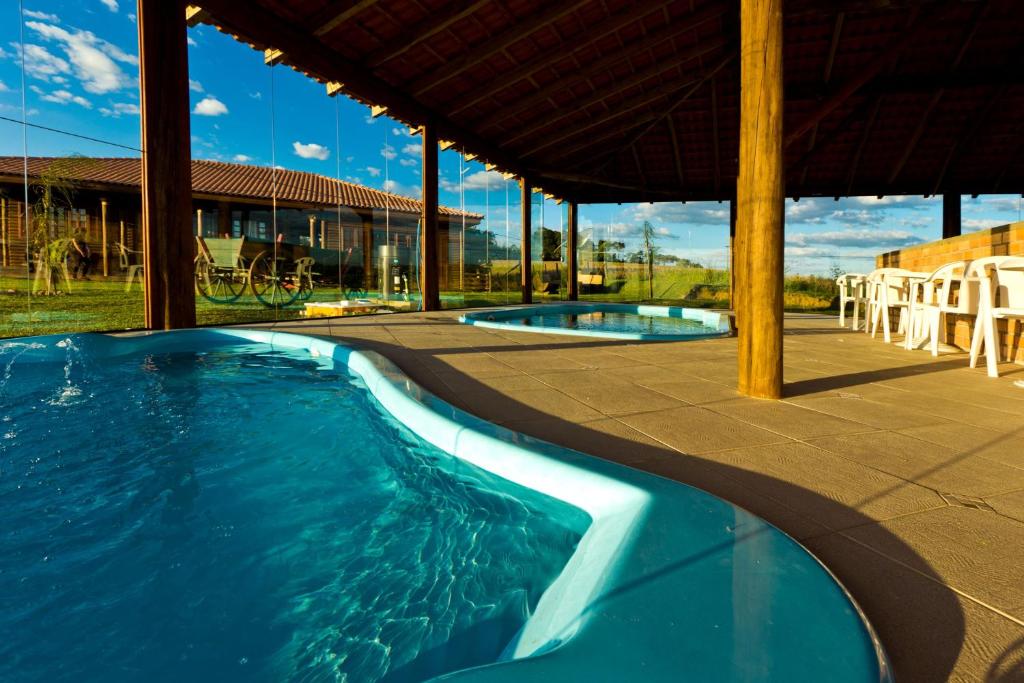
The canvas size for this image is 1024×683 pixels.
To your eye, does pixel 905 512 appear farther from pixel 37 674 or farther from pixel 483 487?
pixel 37 674

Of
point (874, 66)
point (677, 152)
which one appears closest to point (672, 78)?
point (677, 152)

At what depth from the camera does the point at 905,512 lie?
1.50 m

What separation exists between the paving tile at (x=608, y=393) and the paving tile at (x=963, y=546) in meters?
1.36

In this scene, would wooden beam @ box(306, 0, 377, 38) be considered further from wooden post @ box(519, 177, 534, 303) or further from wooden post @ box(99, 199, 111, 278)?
wooden post @ box(519, 177, 534, 303)

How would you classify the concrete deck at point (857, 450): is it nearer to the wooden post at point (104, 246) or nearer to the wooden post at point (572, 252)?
the wooden post at point (104, 246)

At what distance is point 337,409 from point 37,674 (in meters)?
2.27

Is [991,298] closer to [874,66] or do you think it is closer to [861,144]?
[874,66]

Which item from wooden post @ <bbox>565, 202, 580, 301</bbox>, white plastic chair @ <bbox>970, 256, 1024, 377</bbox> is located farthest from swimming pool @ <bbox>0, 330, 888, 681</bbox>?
wooden post @ <bbox>565, 202, 580, 301</bbox>

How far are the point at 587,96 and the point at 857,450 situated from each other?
29.7ft

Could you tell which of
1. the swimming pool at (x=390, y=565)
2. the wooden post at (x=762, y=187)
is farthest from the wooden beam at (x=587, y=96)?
the swimming pool at (x=390, y=565)

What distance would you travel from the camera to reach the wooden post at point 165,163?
520cm

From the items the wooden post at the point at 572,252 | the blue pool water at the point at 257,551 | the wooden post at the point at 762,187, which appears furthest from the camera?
the wooden post at the point at 572,252

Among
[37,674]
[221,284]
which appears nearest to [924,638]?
[37,674]

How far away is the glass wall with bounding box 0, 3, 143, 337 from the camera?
5.12 meters
